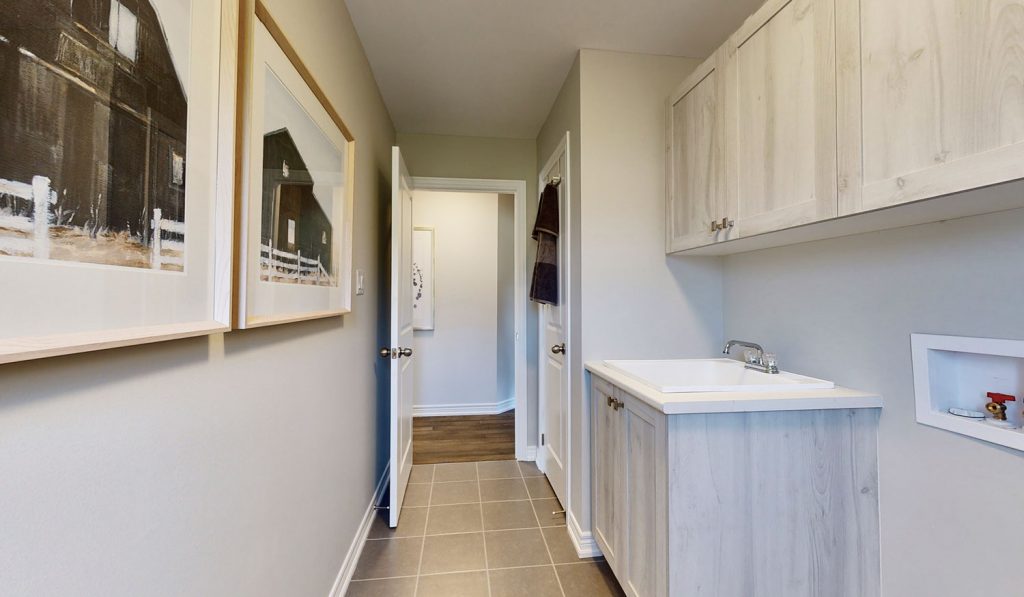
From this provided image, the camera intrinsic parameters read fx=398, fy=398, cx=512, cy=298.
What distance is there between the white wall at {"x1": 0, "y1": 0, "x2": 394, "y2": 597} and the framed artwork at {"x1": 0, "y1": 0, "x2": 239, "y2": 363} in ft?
0.23

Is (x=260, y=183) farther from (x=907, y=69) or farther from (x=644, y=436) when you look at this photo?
(x=907, y=69)

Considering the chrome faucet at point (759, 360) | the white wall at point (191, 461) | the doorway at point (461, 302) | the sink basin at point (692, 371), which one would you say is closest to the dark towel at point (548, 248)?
the sink basin at point (692, 371)

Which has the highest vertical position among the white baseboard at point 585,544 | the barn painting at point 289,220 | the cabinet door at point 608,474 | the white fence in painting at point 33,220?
the barn painting at point 289,220

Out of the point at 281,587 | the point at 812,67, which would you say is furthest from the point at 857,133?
the point at 281,587

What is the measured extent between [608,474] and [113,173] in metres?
1.73

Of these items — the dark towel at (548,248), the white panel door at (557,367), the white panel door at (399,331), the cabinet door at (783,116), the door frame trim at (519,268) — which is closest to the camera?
the cabinet door at (783,116)

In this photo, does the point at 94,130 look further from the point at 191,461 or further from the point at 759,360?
the point at 759,360

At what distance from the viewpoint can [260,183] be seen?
953 millimetres

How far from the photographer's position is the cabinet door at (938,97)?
2.41ft

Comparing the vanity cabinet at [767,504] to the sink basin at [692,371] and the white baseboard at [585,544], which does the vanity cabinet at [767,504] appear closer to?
the sink basin at [692,371]

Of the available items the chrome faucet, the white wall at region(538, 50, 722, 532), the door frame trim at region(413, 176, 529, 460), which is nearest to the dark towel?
the white wall at region(538, 50, 722, 532)

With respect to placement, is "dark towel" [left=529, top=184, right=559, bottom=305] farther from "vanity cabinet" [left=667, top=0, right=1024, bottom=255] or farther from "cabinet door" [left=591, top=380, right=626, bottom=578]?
"vanity cabinet" [left=667, top=0, right=1024, bottom=255]

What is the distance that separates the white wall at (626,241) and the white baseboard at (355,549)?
3.49 ft

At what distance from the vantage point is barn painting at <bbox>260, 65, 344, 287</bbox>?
101 cm
